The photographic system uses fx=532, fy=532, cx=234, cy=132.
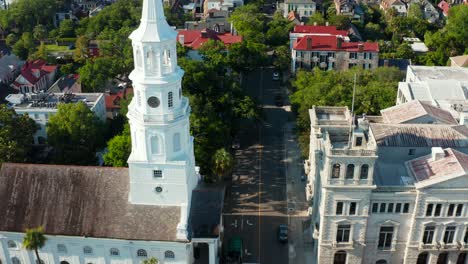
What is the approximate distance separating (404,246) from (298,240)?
49.6 ft

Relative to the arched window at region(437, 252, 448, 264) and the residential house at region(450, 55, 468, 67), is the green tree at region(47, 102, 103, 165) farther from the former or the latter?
the residential house at region(450, 55, 468, 67)

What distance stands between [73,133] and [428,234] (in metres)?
57.6

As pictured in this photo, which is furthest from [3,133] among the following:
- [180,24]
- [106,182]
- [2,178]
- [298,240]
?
[180,24]

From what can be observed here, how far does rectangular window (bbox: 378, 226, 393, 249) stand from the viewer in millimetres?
66250

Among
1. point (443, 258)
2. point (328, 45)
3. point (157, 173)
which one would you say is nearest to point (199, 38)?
point (328, 45)

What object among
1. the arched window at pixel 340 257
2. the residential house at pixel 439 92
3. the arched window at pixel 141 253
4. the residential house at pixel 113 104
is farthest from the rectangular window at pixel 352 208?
the residential house at pixel 113 104

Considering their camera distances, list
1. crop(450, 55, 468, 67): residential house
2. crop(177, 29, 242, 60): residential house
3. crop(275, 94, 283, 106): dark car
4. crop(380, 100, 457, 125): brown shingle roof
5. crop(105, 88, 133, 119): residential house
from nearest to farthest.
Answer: crop(380, 100, 457, 125): brown shingle roof
crop(105, 88, 133, 119): residential house
crop(275, 94, 283, 106): dark car
crop(450, 55, 468, 67): residential house
crop(177, 29, 242, 60): residential house

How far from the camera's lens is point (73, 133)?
89375 mm

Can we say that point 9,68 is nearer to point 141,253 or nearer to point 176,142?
point 141,253

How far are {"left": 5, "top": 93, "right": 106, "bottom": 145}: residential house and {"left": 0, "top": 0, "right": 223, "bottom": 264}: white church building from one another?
115 ft

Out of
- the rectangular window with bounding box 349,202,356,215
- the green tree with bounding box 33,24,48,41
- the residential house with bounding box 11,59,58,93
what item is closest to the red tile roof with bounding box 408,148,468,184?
the rectangular window with bounding box 349,202,356,215

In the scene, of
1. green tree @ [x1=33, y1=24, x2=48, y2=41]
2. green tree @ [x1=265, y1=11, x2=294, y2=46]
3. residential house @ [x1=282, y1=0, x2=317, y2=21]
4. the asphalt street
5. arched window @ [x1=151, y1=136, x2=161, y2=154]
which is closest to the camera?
arched window @ [x1=151, y1=136, x2=161, y2=154]

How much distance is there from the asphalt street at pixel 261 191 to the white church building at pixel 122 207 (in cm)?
1126

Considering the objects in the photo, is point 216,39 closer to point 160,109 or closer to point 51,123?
point 51,123
